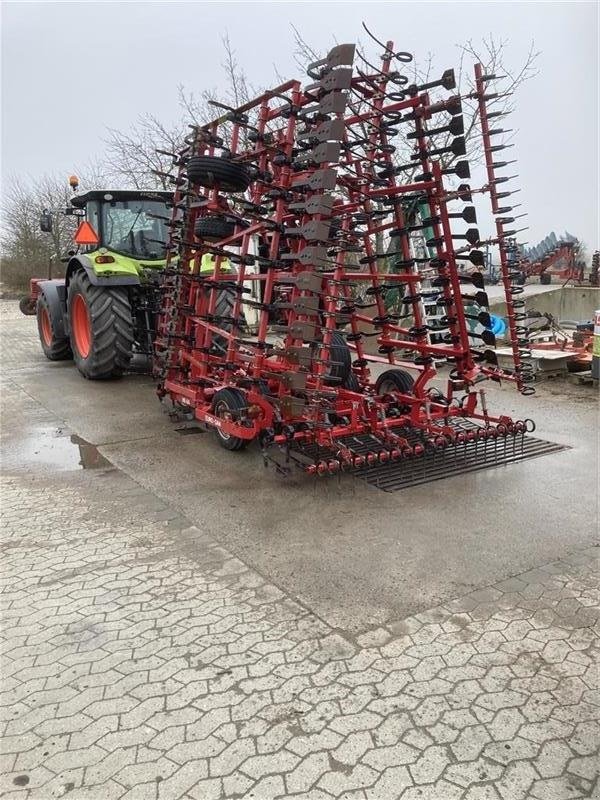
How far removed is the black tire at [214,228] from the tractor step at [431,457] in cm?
210

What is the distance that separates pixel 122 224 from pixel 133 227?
0.15 metres

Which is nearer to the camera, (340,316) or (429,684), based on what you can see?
(429,684)

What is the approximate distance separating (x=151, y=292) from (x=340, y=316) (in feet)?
14.1

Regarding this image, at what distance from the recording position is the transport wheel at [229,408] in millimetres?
5043

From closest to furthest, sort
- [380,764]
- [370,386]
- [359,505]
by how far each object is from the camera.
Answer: [380,764] < [359,505] < [370,386]

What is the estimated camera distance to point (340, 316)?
4.72 metres

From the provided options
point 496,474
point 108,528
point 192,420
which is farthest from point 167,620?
point 192,420

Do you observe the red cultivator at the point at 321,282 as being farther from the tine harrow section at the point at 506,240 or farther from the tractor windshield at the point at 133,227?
the tractor windshield at the point at 133,227

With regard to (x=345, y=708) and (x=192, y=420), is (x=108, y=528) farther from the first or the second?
(x=192, y=420)

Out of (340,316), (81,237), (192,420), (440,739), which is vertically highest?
(81,237)

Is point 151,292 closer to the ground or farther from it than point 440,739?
farther from it

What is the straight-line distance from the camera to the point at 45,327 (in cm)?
1099

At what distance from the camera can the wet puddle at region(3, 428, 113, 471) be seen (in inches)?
206

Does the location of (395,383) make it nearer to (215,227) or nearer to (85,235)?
(215,227)
